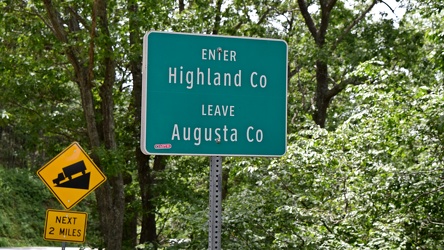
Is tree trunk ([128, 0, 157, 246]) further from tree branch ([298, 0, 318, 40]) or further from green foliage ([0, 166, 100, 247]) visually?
green foliage ([0, 166, 100, 247])

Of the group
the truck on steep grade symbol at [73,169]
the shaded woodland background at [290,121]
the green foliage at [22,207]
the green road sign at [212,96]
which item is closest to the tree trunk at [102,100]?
the shaded woodland background at [290,121]

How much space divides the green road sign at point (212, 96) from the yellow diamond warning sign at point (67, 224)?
6.87 metres

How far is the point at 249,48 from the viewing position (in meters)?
4.85

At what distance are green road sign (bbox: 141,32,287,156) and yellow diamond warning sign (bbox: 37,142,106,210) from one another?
259 inches

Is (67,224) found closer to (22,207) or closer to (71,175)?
(71,175)

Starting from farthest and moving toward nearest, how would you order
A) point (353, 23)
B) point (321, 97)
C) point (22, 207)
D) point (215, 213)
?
point (22, 207), point (321, 97), point (353, 23), point (215, 213)

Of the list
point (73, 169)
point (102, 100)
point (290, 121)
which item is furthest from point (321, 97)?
point (73, 169)

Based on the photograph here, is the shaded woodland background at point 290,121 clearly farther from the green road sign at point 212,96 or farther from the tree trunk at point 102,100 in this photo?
the green road sign at point 212,96

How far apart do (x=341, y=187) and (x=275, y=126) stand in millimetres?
6505

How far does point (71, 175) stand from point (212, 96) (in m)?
6.99

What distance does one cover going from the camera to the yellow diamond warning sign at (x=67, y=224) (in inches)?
441

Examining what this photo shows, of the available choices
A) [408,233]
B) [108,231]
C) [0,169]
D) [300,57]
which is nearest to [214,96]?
[408,233]

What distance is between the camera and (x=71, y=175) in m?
11.3

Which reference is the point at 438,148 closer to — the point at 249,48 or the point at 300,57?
the point at 249,48
